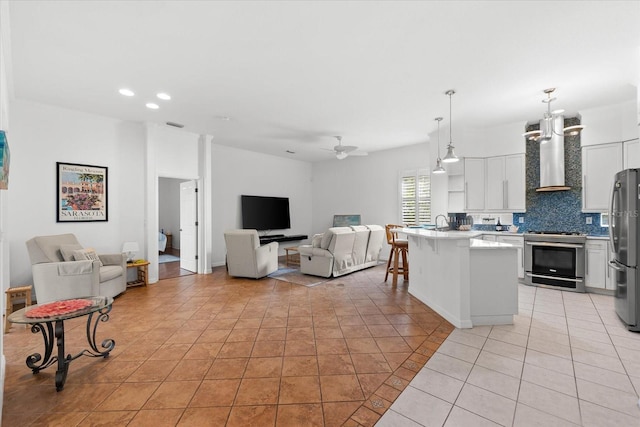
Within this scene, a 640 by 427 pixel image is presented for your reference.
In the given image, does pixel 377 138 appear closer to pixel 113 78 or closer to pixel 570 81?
pixel 570 81

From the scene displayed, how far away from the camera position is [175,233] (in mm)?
9281

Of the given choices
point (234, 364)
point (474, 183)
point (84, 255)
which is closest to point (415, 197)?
point (474, 183)

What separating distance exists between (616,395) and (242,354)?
9.02ft

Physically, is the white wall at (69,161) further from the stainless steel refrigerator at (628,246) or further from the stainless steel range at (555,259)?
the stainless steel refrigerator at (628,246)

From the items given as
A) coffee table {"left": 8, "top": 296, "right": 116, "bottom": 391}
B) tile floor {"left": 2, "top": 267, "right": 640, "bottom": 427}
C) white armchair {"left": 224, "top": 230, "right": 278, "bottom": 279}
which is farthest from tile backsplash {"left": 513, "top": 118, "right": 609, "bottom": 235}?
coffee table {"left": 8, "top": 296, "right": 116, "bottom": 391}

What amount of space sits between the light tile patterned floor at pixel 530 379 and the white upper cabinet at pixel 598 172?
6.54 ft

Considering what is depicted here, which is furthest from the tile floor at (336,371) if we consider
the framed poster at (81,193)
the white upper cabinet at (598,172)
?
the framed poster at (81,193)

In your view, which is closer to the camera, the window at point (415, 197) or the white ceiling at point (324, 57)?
the white ceiling at point (324, 57)

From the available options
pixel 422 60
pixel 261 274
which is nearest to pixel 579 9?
pixel 422 60

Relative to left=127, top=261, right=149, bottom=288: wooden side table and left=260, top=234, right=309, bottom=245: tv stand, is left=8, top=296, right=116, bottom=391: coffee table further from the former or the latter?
left=260, top=234, right=309, bottom=245: tv stand

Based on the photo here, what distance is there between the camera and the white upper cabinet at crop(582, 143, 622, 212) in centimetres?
428

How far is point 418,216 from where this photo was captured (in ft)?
22.5

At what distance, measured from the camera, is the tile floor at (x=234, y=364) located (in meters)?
1.82

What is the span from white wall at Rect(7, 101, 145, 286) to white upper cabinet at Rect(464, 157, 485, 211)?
5.89 m
